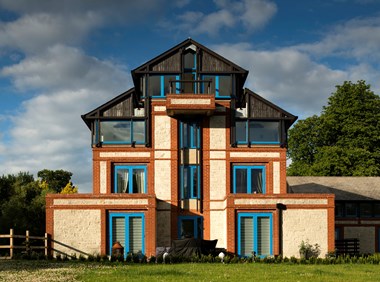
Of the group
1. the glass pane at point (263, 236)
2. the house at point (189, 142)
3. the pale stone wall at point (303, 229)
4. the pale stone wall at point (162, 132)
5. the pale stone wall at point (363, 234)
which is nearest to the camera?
the pale stone wall at point (303, 229)

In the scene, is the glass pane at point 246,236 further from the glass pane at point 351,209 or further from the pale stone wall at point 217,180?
the glass pane at point 351,209

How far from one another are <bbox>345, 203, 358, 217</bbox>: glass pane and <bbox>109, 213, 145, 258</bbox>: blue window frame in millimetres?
22628

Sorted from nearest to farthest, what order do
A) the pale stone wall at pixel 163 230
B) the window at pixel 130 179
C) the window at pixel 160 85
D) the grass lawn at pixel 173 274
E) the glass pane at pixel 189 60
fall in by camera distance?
1. the grass lawn at pixel 173 274
2. the pale stone wall at pixel 163 230
3. the window at pixel 130 179
4. the window at pixel 160 85
5. the glass pane at pixel 189 60

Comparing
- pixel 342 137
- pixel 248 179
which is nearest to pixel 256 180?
pixel 248 179

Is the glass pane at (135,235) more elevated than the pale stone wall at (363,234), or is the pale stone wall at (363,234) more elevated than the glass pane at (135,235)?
the glass pane at (135,235)

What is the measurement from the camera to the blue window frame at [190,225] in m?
35.6

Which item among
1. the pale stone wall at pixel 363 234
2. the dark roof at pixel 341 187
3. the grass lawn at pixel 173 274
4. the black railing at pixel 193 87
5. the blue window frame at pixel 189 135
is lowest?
the pale stone wall at pixel 363 234

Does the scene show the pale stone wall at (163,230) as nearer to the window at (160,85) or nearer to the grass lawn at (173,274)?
the window at (160,85)

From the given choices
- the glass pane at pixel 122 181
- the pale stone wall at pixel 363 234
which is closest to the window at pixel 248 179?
the glass pane at pixel 122 181

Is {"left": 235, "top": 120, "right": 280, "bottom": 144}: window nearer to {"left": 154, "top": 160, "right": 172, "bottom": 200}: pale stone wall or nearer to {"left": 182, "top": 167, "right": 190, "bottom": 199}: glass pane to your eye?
{"left": 182, "top": 167, "right": 190, "bottom": 199}: glass pane

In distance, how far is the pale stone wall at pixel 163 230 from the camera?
35281 mm

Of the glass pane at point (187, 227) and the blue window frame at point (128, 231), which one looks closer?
the blue window frame at point (128, 231)

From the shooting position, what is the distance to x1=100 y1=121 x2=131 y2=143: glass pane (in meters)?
36.2

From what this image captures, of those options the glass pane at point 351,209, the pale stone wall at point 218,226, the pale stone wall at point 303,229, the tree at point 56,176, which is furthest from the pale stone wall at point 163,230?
the tree at point 56,176
